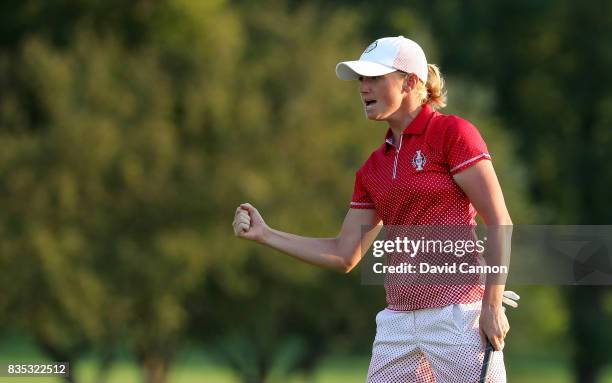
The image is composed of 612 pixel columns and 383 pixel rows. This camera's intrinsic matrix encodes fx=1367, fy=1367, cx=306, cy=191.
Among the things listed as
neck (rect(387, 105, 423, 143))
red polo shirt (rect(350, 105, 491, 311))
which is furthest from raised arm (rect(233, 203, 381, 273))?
neck (rect(387, 105, 423, 143))

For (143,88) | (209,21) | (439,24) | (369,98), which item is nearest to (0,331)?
(143,88)

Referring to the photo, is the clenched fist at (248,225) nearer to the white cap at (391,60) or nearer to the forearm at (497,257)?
the white cap at (391,60)

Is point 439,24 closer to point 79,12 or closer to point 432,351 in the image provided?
point 79,12

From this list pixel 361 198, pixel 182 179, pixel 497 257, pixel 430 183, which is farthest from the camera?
pixel 182 179

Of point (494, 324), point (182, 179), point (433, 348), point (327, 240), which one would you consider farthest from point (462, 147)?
point (182, 179)

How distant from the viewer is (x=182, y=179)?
75.5 feet

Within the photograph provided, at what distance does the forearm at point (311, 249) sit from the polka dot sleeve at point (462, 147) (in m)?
0.78

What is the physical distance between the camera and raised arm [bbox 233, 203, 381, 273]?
5.39m

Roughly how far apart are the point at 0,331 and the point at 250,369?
195 inches

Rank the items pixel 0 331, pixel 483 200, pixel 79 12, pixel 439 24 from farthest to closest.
Answer: pixel 439 24, pixel 79 12, pixel 0 331, pixel 483 200

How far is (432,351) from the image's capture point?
501 cm

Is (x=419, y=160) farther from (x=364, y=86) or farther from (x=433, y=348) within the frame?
(x=433, y=348)

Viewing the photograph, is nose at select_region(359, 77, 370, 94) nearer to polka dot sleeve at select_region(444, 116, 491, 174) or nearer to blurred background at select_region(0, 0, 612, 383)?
polka dot sleeve at select_region(444, 116, 491, 174)

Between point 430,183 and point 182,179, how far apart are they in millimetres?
18240
